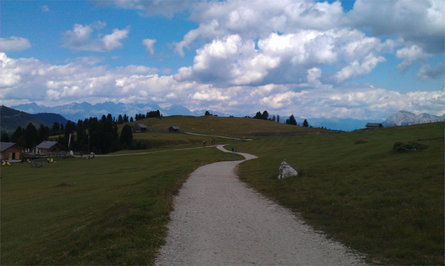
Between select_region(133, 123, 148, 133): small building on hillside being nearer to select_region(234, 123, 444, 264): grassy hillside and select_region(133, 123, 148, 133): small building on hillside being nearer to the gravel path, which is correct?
select_region(234, 123, 444, 264): grassy hillside

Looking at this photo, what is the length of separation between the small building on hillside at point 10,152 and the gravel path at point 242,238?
100315 millimetres

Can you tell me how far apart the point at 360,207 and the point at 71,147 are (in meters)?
142

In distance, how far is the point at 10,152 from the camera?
97.2 meters

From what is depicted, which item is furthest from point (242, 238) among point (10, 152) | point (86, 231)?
point (10, 152)

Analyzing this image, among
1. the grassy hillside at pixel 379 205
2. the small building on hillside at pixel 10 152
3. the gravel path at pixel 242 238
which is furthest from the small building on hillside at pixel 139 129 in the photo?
the gravel path at pixel 242 238

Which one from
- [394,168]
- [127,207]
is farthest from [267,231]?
[394,168]

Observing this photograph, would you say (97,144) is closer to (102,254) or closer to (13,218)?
(13,218)

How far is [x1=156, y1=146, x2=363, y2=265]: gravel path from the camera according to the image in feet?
29.9

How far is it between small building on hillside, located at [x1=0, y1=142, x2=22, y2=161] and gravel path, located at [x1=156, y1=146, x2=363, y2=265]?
10032 centimetres

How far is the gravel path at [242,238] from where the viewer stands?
29.9 ft

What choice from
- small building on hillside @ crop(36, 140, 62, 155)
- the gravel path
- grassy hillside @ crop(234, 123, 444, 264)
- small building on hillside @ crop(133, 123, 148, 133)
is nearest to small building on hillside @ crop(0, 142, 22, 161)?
small building on hillside @ crop(36, 140, 62, 155)

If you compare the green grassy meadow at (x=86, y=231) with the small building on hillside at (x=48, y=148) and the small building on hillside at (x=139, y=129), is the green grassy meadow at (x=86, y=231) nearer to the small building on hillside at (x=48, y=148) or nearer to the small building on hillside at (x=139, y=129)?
the small building on hillside at (x=48, y=148)

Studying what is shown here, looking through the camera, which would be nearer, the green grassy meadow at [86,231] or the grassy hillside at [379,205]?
the green grassy meadow at [86,231]

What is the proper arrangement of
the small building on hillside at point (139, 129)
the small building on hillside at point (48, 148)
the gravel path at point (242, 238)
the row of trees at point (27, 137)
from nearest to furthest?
the gravel path at point (242, 238) → the small building on hillside at point (48, 148) → the row of trees at point (27, 137) → the small building on hillside at point (139, 129)
